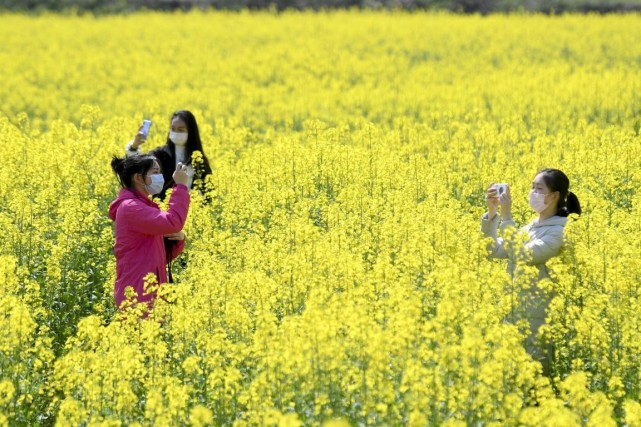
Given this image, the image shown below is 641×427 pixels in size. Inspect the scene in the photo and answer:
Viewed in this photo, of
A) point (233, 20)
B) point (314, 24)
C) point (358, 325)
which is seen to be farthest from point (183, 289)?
point (233, 20)

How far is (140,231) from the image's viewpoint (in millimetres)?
7906

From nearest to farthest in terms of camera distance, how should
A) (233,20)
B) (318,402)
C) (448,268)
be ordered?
(318,402) → (448,268) → (233,20)

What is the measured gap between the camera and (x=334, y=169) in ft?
38.4

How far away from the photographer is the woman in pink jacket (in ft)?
25.7

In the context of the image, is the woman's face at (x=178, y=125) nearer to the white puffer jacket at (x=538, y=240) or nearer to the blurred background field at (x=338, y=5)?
the white puffer jacket at (x=538, y=240)

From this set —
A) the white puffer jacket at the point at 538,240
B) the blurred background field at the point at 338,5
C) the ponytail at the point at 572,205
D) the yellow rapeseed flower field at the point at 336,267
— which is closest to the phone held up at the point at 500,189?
the white puffer jacket at the point at 538,240

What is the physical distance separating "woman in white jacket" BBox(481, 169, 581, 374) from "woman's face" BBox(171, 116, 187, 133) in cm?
383

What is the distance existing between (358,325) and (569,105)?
11.4 m

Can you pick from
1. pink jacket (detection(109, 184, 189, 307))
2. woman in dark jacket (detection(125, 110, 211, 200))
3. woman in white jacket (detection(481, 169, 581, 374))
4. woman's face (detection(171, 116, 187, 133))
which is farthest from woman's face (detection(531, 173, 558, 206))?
woman's face (detection(171, 116, 187, 133))

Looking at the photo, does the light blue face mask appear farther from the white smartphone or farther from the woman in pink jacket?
the white smartphone

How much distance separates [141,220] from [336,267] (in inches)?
59.0

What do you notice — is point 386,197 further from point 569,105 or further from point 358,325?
point 569,105

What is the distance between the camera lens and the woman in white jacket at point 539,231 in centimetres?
721

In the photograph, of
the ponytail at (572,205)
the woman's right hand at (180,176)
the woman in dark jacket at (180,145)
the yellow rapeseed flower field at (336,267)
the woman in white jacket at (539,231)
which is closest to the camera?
the yellow rapeseed flower field at (336,267)
